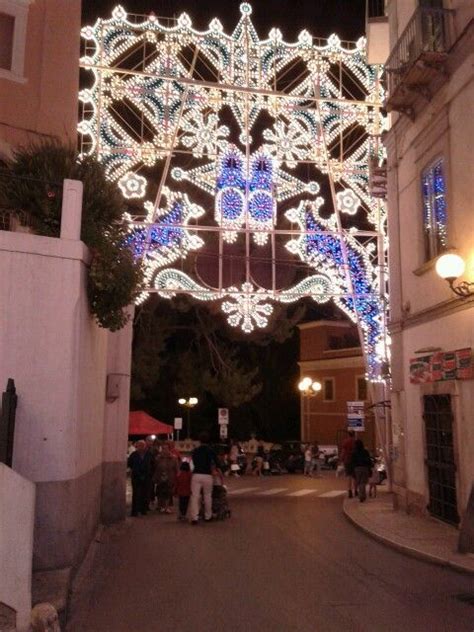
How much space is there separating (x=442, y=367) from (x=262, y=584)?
5367 millimetres

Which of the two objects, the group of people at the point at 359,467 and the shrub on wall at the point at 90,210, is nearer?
the shrub on wall at the point at 90,210

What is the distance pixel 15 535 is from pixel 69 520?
1423 mm

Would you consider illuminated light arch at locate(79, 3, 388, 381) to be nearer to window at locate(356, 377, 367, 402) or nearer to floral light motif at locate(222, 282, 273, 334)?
floral light motif at locate(222, 282, 273, 334)

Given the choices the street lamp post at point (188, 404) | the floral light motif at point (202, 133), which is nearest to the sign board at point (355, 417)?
the floral light motif at point (202, 133)

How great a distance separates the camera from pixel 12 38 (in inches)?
485

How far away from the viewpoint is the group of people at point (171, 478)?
12.7 meters

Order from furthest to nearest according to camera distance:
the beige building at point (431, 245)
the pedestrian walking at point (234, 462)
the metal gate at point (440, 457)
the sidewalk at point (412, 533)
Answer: the pedestrian walking at point (234, 462)
the metal gate at point (440, 457)
the beige building at point (431, 245)
the sidewalk at point (412, 533)

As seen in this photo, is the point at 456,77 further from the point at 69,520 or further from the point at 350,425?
the point at 350,425

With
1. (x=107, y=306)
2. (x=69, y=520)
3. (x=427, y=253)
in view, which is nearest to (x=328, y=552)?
(x=69, y=520)

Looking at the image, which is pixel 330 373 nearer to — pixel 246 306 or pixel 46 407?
pixel 246 306

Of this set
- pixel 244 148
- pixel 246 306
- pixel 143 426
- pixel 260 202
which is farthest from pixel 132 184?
pixel 143 426

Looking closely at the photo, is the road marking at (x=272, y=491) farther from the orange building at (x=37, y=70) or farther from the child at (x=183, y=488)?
the orange building at (x=37, y=70)

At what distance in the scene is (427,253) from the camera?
42.2 feet

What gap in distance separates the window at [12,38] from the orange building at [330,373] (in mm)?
28835
